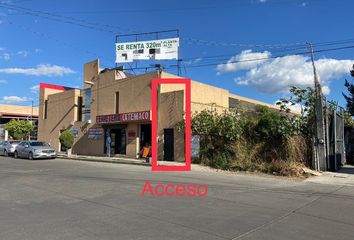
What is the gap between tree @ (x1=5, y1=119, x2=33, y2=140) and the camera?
51812 mm

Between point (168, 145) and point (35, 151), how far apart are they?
10.4 metres

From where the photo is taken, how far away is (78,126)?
1425 inches

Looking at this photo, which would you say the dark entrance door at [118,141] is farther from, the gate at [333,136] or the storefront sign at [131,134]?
the gate at [333,136]

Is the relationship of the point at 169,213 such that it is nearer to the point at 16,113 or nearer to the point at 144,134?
the point at 144,134

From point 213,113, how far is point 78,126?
1539cm

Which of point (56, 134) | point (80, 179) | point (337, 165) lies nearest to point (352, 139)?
point (337, 165)

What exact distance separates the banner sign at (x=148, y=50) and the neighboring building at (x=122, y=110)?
1.81 m

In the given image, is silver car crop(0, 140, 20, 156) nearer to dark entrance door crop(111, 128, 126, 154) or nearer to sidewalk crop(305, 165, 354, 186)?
dark entrance door crop(111, 128, 126, 154)

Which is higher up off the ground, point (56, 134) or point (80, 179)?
point (56, 134)

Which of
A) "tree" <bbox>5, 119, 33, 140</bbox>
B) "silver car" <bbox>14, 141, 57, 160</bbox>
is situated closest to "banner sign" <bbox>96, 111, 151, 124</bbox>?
"silver car" <bbox>14, 141, 57, 160</bbox>

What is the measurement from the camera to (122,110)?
30844mm

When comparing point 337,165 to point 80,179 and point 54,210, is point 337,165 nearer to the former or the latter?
point 80,179

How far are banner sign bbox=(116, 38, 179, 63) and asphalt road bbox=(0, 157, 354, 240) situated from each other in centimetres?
1992

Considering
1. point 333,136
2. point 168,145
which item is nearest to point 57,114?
point 168,145
